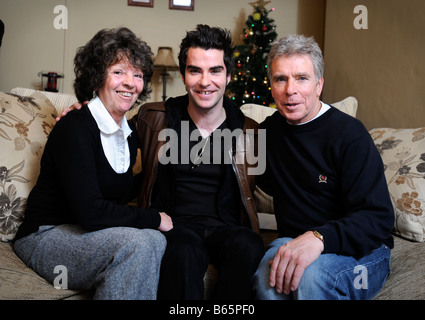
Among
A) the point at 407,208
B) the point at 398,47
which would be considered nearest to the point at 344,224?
the point at 407,208

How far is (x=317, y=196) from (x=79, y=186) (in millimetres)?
786

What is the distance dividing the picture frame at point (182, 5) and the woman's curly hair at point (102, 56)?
375 cm

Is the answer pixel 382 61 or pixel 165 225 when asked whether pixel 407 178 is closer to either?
pixel 165 225

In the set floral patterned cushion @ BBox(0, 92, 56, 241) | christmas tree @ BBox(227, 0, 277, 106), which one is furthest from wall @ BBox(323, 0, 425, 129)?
floral patterned cushion @ BBox(0, 92, 56, 241)

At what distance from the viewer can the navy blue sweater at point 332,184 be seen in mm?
1194

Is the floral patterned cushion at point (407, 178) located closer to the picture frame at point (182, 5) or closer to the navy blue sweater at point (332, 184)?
the navy blue sweater at point (332, 184)

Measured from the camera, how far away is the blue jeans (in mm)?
1109

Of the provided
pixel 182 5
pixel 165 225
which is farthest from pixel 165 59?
pixel 165 225

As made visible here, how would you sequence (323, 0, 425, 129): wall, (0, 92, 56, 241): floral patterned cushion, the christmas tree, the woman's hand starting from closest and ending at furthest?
the woman's hand, (0, 92, 56, 241): floral patterned cushion, (323, 0, 425, 129): wall, the christmas tree

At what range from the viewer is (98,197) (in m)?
1.23

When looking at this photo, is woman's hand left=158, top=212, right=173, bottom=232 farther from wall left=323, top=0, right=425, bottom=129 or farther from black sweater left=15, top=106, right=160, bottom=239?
wall left=323, top=0, right=425, bottom=129

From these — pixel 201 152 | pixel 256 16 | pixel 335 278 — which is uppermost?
pixel 256 16

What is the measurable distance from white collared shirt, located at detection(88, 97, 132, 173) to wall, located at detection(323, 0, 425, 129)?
6.22ft
